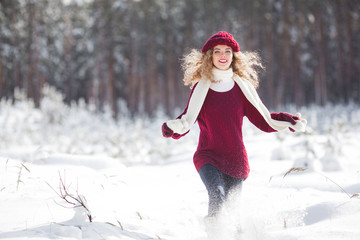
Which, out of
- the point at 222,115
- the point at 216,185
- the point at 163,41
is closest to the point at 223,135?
the point at 222,115

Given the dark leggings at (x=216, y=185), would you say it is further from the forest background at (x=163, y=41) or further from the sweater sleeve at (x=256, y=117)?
the forest background at (x=163, y=41)

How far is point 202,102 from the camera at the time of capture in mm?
2791

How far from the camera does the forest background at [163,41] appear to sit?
21094 mm

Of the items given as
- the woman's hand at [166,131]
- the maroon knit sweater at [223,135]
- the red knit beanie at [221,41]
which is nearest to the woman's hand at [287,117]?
the maroon knit sweater at [223,135]

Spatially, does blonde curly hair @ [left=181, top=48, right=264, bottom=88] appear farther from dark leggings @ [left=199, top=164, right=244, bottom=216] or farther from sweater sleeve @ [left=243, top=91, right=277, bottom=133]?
dark leggings @ [left=199, top=164, right=244, bottom=216]

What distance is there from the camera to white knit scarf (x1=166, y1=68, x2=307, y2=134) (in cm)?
268

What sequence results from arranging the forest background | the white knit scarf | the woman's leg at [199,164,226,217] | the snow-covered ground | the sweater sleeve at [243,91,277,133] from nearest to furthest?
the snow-covered ground, the woman's leg at [199,164,226,217], the white knit scarf, the sweater sleeve at [243,91,277,133], the forest background

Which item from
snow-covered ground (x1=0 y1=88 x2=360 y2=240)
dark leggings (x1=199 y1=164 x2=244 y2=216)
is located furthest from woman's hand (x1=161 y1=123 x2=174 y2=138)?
snow-covered ground (x1=0 y1=88 x2=360 y2=240)

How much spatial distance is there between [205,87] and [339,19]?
22.1 m

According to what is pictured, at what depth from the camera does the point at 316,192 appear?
4.06 metres

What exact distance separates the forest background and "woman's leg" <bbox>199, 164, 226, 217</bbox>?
1826cm

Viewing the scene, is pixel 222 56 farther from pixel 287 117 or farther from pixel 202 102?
pixel 287 117

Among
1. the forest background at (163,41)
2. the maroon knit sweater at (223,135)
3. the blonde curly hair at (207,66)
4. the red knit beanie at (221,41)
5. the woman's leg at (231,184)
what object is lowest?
the woman's leg at (231,184)

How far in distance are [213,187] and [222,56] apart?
3.66 ft
